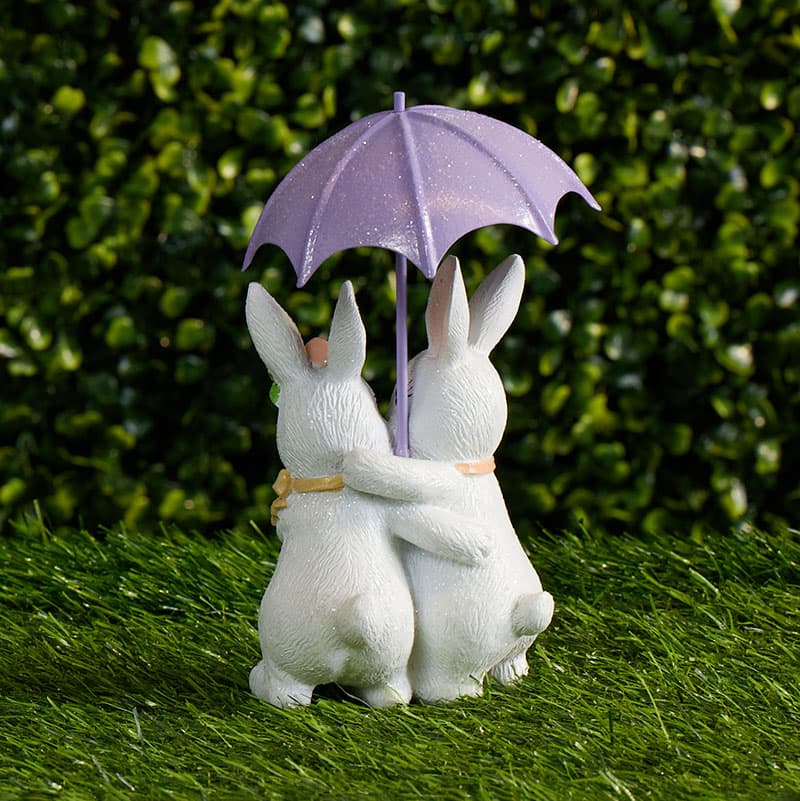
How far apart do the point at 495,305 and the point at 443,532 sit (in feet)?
1.35

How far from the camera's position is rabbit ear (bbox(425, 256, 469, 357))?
2.29 metres

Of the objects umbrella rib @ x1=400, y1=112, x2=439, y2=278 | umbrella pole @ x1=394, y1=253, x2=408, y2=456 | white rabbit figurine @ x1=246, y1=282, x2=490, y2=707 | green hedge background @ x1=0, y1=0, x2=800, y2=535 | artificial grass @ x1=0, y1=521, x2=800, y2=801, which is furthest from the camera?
green hedge background @ x1=0, y1=0, x2=800, y2=535

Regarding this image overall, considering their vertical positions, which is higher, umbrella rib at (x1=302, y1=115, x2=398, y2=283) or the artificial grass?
umbrella rib at (x1=302, y1=115, x2=398, y2=283)

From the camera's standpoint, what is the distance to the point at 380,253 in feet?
12.3

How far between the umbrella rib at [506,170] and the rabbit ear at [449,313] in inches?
7.3

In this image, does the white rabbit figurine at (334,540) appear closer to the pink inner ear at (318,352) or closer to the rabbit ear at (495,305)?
the pink inner ear at (318,352)

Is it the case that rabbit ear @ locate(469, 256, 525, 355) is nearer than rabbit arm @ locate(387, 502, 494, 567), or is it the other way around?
rabbit arm @ locate(387, 502, 494, 567)

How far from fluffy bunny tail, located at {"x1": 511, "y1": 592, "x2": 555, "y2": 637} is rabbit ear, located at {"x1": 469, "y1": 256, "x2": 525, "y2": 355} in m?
0.42

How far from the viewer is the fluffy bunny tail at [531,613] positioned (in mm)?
2219

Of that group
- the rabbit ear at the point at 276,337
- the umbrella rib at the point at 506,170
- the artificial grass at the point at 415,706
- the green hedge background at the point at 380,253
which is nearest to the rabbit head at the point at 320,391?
the rabbit ear at the point at 276,337

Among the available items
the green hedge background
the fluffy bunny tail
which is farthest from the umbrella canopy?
the green hedge background

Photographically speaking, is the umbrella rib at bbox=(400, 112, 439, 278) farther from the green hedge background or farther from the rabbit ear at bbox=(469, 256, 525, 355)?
the green hedge background

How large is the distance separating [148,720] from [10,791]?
0.34 metres

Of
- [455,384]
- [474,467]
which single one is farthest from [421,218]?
[474,467]
